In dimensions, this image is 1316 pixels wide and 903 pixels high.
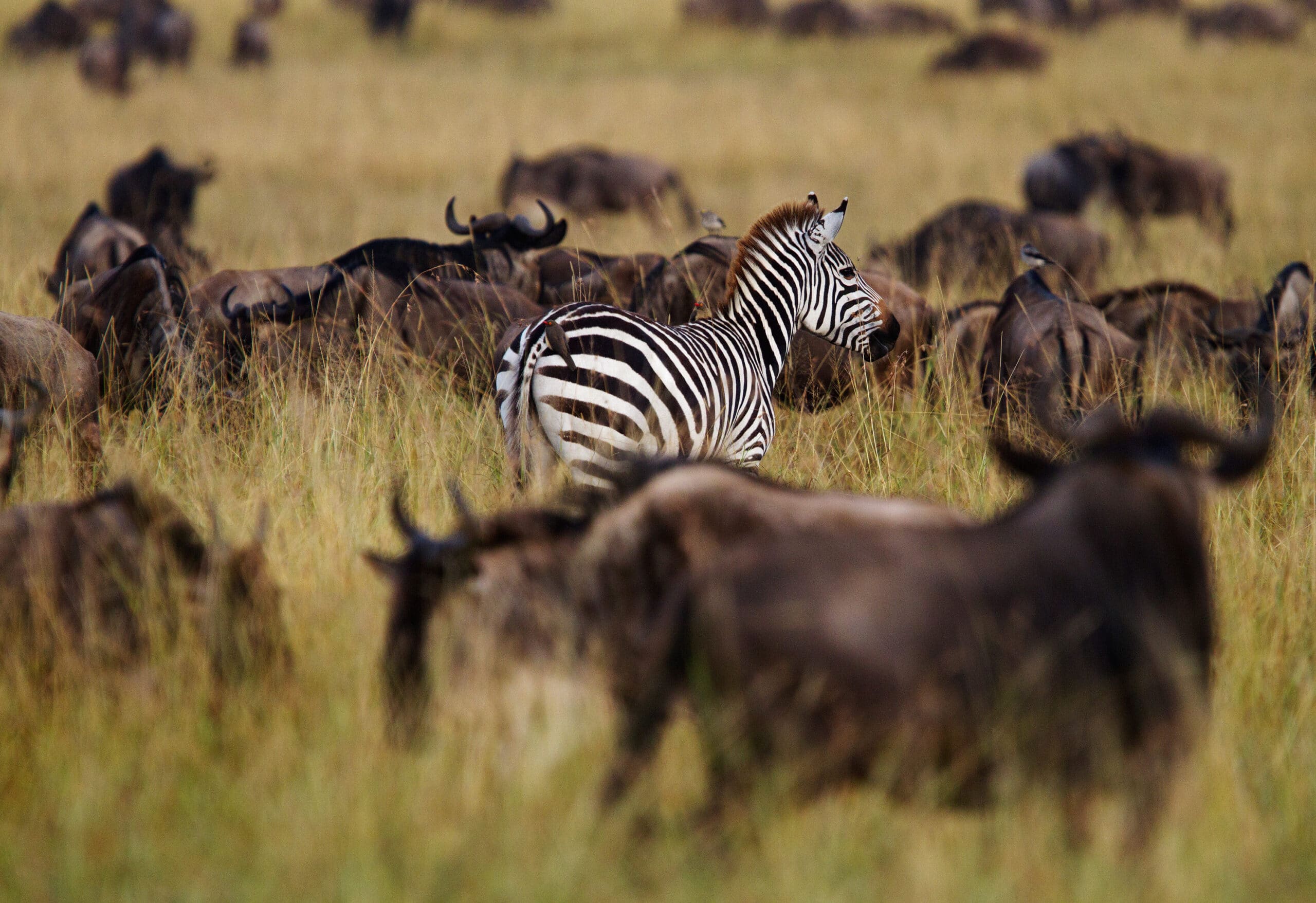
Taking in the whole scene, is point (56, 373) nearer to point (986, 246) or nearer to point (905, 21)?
point (986, 246)

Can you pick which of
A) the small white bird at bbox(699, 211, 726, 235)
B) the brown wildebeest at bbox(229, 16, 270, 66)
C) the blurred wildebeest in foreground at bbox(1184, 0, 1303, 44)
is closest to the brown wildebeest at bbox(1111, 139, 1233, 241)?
the small white bird at bbox(699, 211, 726, 235)

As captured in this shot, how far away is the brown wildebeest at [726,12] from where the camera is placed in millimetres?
33031

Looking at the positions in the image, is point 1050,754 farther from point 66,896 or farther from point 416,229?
point 416,229

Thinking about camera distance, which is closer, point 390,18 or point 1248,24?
point 1248,24

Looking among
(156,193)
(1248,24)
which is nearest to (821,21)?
(1248,24)

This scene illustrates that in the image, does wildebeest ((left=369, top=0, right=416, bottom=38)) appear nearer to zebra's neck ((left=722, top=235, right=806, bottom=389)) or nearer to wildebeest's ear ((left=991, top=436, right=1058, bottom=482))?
zebra's neck ((left=722, top=235, right=806, bottom=389))

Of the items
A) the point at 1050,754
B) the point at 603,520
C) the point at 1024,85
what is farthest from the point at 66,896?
the point at 1024,85

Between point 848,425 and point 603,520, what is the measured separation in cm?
348

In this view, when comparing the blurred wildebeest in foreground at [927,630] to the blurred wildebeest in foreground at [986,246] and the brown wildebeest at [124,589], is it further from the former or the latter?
the blurred wildebeest in foreground at [986,246]

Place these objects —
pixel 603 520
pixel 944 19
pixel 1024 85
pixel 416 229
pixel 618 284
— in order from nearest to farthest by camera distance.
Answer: pixel 603 520 < pixel 618 284 < pixel 416 229 < pixel 1024 85 < pixel 944 19

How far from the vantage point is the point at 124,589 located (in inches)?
115

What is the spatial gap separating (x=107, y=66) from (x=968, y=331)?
2194 centimetres

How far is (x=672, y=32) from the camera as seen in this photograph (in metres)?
31.8

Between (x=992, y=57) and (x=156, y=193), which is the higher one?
(x=992, y=57)
